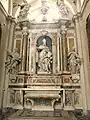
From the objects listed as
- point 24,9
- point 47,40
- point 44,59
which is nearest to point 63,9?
point 47,40

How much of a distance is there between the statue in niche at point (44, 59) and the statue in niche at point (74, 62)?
3.48 ft

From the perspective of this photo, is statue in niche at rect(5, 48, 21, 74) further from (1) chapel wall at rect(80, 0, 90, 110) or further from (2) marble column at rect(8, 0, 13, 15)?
(1) chapel wall at rect(80, 0, 90, 110)

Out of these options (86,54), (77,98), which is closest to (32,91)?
(77,98)

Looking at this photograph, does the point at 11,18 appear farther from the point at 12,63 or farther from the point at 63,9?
the point at 63,9

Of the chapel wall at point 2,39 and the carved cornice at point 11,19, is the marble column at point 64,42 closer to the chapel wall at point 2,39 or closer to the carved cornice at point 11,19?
the carved cornice at point 11,19

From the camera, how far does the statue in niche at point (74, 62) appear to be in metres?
7.17

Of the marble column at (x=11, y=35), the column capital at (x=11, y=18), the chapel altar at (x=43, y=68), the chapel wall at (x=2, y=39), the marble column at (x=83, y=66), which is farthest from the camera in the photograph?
the column capital at (x=11, y=18)

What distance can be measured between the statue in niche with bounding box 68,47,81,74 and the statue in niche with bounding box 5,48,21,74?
2.59 m

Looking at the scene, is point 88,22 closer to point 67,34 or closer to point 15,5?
point 67,34

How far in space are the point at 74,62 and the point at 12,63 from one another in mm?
2967

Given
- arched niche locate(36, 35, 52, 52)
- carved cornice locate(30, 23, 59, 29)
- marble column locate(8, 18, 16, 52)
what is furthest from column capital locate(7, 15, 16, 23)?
arched niche locate(36, 35, 52, 52)

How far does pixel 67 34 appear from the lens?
820 centimetres

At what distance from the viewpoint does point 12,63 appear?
734 centimetres

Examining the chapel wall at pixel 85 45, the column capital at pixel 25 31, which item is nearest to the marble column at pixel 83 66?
the chapel wall at pixel 85 45
